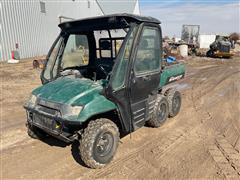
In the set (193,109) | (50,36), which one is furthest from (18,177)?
(50,36)

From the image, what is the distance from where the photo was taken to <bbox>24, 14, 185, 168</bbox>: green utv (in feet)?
11.6

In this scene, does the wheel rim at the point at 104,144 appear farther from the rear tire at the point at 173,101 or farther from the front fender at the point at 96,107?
the rear tire at the point at 173,101

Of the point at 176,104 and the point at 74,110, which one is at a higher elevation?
the point at 74,110

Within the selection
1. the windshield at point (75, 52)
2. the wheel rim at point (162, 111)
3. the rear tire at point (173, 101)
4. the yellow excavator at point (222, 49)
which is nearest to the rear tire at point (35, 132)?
the windshield at point (75, 52)

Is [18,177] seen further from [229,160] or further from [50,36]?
[50,36]

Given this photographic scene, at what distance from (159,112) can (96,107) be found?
2.04m

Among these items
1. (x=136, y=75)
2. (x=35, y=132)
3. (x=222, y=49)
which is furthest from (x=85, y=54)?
(x=222, y=49)

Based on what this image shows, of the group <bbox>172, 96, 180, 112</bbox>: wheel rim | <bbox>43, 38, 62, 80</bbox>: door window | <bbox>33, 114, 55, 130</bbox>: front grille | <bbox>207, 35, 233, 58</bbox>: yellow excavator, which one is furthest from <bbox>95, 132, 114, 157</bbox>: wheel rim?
<bbox>207, 35, 233, 58</bbox>: yellow excavator

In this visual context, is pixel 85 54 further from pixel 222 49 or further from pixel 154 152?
pixel 222 49

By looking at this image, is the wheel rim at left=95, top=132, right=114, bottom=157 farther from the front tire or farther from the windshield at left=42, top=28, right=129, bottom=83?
the windshield at left=42, top=28, right=129, bottom=83

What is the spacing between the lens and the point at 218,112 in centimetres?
640

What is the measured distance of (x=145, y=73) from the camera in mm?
4316

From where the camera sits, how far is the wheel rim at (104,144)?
11.9 ft

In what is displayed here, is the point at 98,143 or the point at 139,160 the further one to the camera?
the point at 139,160
